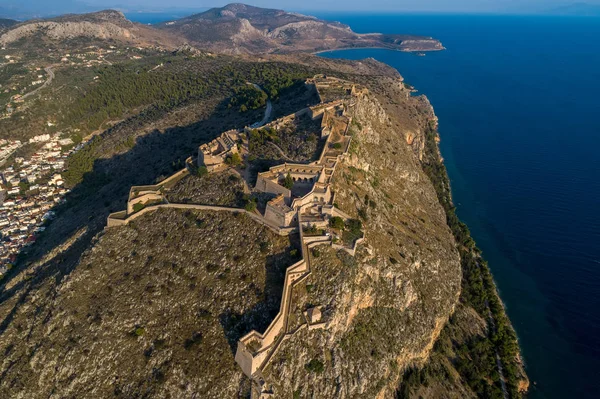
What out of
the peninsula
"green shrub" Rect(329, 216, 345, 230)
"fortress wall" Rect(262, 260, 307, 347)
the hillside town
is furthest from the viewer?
the hillside town

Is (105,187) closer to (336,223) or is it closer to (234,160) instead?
(234,160)

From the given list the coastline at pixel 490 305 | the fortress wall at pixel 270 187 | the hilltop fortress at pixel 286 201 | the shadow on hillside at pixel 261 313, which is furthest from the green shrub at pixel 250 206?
the coastline at pixel 490 305

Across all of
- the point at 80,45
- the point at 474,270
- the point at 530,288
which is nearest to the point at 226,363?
the point at 474,270

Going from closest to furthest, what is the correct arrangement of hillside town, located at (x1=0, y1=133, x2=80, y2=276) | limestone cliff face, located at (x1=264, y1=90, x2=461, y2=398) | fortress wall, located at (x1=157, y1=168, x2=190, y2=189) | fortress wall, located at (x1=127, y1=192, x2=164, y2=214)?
1. limestone cliff face, located at (x1=264, y1=90, x2=461, y2=398)
2. fortress wall, located at (x1=127, y1=192, x2=164, y2=214)
3. fortress wall, located at (x1=157, y1=168, x2=190, y2=189)
4. hillside town, located at (x1=0, y1=133, x2=80, y2=276)

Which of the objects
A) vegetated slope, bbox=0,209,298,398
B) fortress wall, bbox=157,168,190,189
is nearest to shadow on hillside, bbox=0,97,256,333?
fortress wall, bbox=157,168,190,189

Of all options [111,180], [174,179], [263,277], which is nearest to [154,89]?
[111,180]

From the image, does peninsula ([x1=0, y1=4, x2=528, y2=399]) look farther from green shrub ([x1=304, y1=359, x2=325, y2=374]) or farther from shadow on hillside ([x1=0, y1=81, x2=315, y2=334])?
shadow on hillside ([x1=0, y1=81, x2=315, y2=334])

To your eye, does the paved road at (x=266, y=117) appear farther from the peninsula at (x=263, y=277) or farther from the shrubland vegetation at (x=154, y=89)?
the shrubland vegetation at (x=154, y=89)
